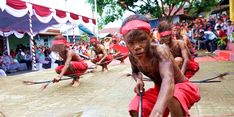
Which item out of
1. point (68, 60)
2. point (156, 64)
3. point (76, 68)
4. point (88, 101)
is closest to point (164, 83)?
point (156, 64)

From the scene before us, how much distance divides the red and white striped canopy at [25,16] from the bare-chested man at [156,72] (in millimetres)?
9043

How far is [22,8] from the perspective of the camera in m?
12.9

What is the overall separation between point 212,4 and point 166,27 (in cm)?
2327

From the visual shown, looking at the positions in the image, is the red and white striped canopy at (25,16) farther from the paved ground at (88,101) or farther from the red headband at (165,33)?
the red headband at (165,33)

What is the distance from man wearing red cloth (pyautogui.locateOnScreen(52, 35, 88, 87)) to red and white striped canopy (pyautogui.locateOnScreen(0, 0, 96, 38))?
3894 mm

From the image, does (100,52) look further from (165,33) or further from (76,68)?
(165,33)

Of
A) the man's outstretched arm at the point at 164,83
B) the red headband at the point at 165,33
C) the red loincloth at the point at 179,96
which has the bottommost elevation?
the red loincloth at the point at 179,96

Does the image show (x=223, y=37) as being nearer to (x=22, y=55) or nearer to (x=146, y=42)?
(x=22, y=55)

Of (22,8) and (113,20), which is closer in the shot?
(22,8)

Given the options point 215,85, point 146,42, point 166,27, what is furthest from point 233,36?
point 146,42

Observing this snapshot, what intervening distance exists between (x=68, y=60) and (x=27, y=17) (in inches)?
402

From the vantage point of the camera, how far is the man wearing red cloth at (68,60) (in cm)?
772

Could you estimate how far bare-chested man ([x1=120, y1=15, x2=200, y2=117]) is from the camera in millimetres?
2434

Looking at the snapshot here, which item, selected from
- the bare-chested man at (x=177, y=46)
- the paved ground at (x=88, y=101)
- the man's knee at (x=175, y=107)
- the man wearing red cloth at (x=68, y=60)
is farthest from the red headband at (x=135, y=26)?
the man wearing red cloth at (x=68, y=60)
